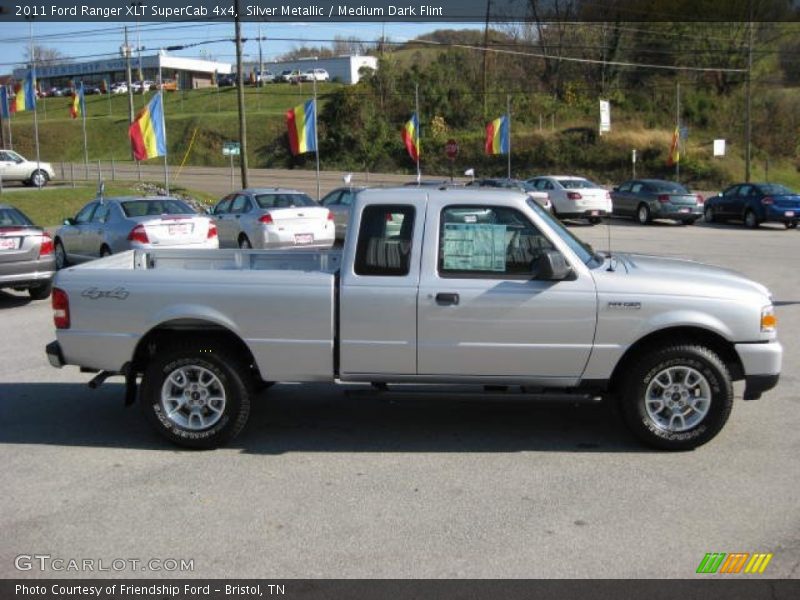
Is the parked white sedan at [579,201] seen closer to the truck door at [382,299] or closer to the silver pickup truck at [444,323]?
the silver pickup truck at [444,323]

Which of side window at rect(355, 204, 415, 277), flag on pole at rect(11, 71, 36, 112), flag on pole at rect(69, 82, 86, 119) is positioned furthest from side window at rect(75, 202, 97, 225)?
flag on pole at rect(69, 82, 86, 119)

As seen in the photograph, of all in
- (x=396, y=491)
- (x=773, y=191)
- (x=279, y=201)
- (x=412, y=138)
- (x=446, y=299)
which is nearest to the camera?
(x=396, y=491)

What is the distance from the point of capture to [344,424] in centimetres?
693

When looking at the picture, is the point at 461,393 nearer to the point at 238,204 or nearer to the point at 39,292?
the point at 39,292

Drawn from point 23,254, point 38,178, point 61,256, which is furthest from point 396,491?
point 38,178

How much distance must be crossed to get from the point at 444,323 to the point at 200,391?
6.17ft

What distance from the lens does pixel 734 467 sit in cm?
577

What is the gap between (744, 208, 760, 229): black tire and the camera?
2874 centimetres

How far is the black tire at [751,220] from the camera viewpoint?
2874 centimetres

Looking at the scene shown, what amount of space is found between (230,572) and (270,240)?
15.5m

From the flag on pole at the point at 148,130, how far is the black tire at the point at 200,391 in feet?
81.8

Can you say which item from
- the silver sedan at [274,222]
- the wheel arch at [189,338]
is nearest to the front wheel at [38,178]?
the silver sedan at [274,222]
